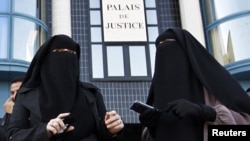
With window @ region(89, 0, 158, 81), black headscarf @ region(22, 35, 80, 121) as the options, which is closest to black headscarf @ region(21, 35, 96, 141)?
black headscarf @ region(22, 35, 80, 121)

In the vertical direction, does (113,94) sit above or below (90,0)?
below

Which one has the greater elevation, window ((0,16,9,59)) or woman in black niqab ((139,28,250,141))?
window ((0,16,9,59))

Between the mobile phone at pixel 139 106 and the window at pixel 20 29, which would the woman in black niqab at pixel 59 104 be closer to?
the mobile phone at pixel 139 106

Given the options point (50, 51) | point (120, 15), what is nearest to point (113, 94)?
point (120, 15)

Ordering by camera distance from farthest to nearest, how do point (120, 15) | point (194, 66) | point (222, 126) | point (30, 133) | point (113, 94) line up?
point (120, 15) < point (113, 94) < point (194, 66) < point (30, 133) < point (222, 126)

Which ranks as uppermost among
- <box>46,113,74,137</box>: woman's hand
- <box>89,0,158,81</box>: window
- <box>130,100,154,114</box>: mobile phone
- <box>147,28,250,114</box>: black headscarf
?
<box>89,0,158,81</box>: window

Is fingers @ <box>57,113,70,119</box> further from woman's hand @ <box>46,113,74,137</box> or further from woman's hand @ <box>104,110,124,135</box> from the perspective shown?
woman's hand @ <box>104,110,124,135</box>

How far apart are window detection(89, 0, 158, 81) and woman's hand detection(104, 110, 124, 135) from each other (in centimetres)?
1149

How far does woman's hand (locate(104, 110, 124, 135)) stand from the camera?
3.42 meters

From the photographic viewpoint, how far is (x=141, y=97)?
1470cm

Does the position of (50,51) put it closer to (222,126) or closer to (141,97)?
(222,126)

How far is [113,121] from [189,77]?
0.63 metres

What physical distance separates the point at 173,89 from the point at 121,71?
1162 cm

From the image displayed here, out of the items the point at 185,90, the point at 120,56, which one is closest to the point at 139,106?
the point at 185,90
